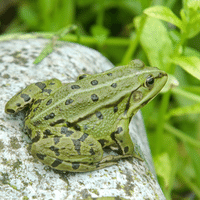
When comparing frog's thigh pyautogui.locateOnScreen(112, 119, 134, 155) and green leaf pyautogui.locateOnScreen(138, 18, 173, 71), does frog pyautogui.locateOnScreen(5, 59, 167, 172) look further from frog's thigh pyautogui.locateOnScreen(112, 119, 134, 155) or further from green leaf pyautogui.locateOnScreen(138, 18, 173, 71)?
green leaf pyautogui.locateOnScreen(138, 18, 173, 71)

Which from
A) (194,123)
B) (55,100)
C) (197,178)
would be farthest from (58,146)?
(194,123)

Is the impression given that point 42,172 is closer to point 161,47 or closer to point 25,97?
point 25,97

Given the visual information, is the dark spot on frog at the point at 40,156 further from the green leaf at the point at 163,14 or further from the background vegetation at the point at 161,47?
the green leaf at the point at 163,14

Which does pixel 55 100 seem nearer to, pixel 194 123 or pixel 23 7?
pixel 194 123

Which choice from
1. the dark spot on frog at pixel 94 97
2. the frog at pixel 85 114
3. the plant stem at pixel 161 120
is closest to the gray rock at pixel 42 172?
the frog at pixel 85 114

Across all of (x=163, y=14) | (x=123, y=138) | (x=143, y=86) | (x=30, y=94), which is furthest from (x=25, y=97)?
(x=163, y=14)

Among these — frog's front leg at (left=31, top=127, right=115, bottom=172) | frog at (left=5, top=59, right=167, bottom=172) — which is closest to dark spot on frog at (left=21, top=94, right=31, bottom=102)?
frog at (left=5, top=59, right=167, bottom=172)

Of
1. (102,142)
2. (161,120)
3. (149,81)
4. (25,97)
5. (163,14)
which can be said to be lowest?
(161,120)
